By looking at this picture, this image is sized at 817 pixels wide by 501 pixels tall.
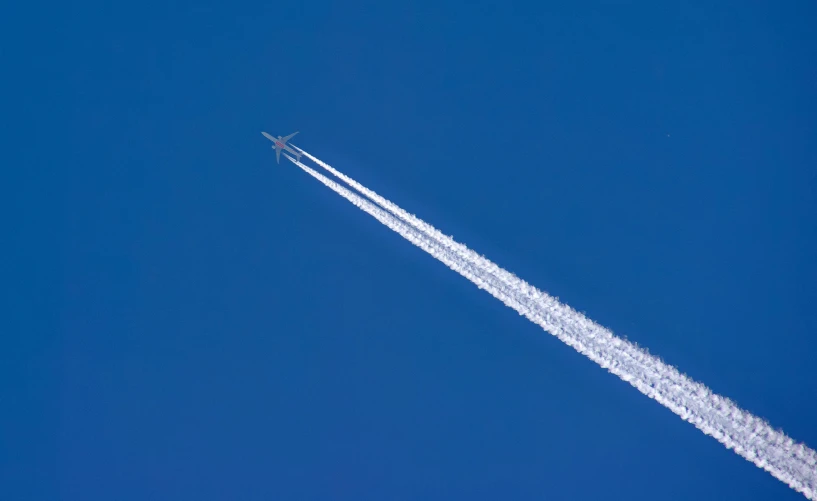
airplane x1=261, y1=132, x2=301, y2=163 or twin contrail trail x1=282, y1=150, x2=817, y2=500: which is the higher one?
airplane x1=261, y1=132, x2=301, y2=163

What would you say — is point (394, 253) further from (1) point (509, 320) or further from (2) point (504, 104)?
(2) point (504, 104)

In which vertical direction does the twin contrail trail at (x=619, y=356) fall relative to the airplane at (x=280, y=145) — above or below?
below

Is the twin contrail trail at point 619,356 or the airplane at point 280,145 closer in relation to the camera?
Result: the twin contrail trail at point 619,356

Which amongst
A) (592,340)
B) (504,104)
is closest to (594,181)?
(504,104)

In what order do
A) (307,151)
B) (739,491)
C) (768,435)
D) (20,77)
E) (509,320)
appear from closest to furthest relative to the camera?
1. (768,435)
2. (739,491)
3. (509,320)
4. (307,151)
5. (20,77)

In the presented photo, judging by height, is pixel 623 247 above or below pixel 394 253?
above

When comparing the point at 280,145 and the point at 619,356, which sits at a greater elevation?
the point at 280,145

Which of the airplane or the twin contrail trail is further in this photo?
the airplane

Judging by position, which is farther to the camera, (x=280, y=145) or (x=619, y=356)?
(x=280, y=145)
